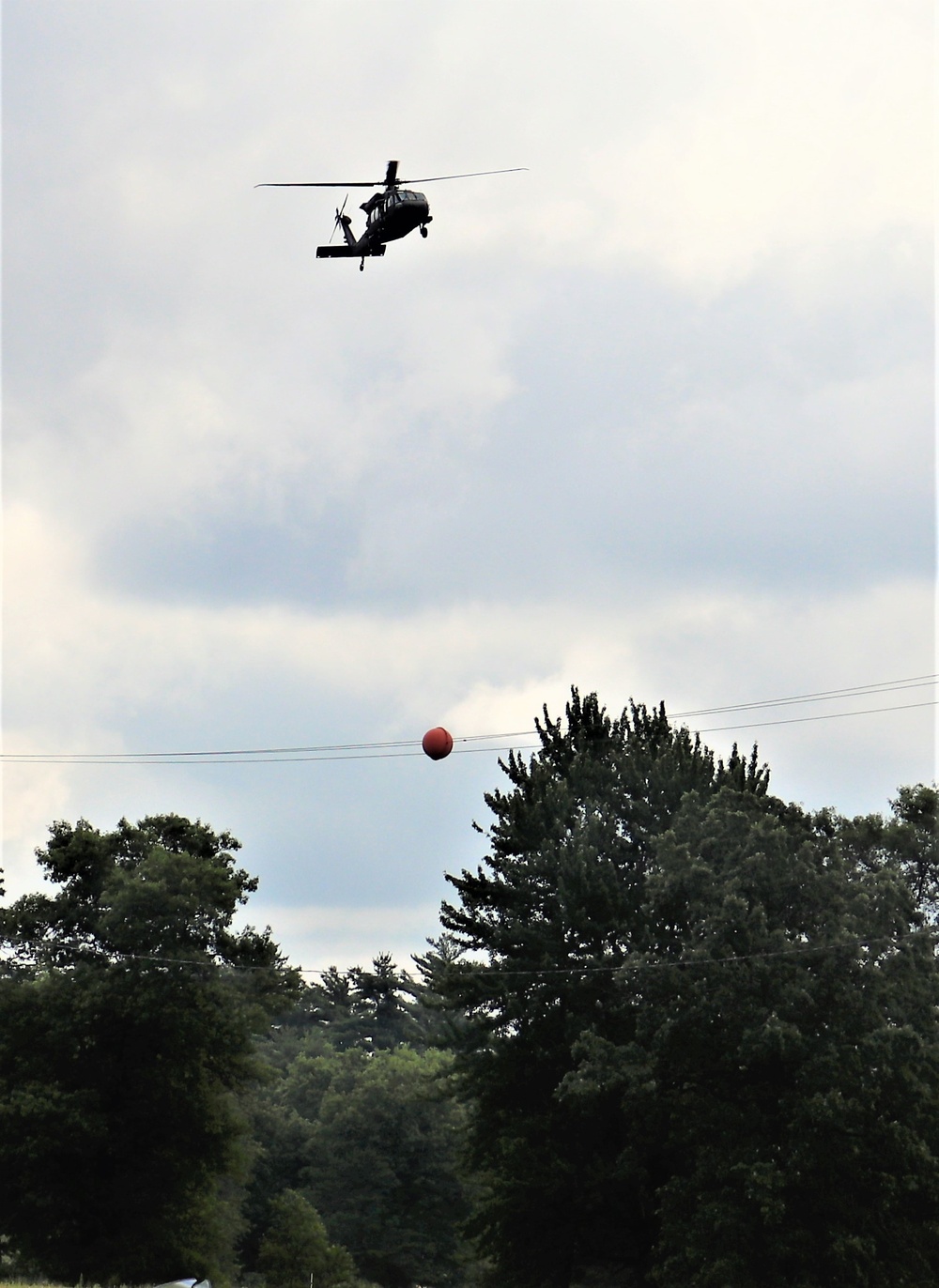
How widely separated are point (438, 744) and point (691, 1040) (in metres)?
17.5

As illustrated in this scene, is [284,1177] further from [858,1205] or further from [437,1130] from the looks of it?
[858,1205]

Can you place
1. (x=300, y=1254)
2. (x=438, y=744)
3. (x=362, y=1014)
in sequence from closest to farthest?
(x=438, y=744)
(x=300, y=1254)
(x=362, y=1014)

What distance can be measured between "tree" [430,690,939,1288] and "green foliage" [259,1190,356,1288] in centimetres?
3292

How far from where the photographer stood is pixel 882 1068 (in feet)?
133

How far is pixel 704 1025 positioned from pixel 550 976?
6759mm

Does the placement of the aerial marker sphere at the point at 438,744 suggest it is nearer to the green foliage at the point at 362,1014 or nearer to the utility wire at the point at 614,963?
the utility wire at the point at 614,963

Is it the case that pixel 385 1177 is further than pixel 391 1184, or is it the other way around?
pixel 391 1184

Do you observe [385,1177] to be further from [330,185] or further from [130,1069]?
[330,185]

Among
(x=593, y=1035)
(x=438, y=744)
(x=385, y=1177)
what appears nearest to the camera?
(x=438, y=744)

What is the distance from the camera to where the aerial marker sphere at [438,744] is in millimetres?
31359

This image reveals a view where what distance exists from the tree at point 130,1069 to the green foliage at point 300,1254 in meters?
20.3

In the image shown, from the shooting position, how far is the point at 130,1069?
184ft

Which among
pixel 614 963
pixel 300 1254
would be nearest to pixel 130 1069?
pixel 614 963

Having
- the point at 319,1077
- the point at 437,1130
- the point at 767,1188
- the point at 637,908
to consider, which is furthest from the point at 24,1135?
the point at 319,1077
